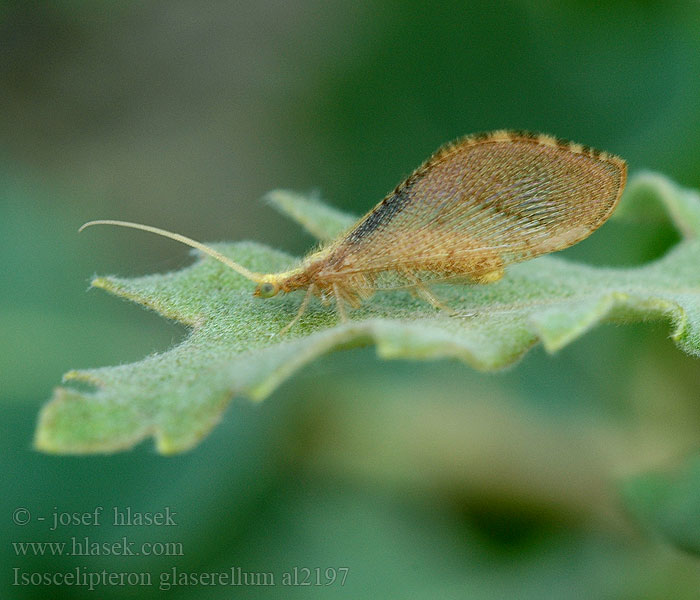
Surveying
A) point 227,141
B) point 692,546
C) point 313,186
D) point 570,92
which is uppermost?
point 227,141

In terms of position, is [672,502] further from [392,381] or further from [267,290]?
[392,381]

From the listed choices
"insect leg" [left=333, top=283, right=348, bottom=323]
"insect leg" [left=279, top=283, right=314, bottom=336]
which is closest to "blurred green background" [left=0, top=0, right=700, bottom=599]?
"insect leg" [left=279, top=283, right=314, bottom=336]

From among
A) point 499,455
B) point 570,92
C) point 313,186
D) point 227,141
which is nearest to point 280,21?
point 227,141

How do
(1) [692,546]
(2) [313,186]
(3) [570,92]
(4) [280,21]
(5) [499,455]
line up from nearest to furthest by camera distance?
(1) [692,546]
(5) [499,455]
(3) [570,92]
(2) [313,186]
(4) [280,21]

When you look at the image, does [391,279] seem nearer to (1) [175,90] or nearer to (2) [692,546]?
(2) [692,546]

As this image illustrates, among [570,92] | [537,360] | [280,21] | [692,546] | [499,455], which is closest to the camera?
[692,546]
